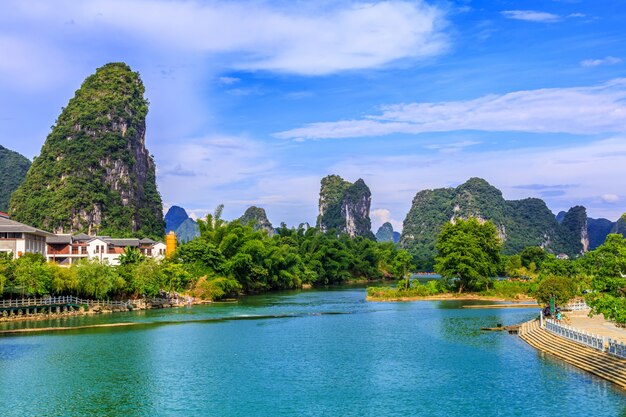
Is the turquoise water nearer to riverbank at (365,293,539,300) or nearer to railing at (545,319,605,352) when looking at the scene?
railing at (545,319,605,352)

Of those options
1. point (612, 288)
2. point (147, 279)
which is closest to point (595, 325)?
point (612, 288)

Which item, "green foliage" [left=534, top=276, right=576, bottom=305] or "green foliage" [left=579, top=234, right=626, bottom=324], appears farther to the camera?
"green foliage" [left=534, top=276, right=576, bottom=305]

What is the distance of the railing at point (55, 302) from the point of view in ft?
186

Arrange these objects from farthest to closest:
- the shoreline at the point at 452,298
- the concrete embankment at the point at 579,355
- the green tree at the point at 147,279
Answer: the shoreline at the point at 452,298
the green tree at the point at 147,279
the concrete embankment at the point at 579,355

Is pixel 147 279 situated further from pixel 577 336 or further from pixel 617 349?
pixel 617 349

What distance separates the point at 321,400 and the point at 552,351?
16360 mm

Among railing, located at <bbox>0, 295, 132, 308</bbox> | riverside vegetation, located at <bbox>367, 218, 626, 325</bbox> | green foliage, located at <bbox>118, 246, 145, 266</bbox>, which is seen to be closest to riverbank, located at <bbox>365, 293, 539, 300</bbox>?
riverside vegetation, located at <bbox>367, 218, 626, 325</bbox>

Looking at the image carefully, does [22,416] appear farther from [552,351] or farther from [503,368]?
[552,351]

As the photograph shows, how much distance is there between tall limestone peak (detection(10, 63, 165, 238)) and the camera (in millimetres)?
133625

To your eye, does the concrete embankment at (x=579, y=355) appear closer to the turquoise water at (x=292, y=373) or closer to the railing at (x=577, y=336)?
the railing at (x=577, y=336)

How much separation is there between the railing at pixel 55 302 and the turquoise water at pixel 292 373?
430 cm

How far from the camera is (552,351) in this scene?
36.7 metres

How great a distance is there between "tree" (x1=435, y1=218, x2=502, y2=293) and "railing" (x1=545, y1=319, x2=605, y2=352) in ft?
125

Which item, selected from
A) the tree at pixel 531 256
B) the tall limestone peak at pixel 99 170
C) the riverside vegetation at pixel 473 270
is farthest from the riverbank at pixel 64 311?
the tree at pixel 531 256
